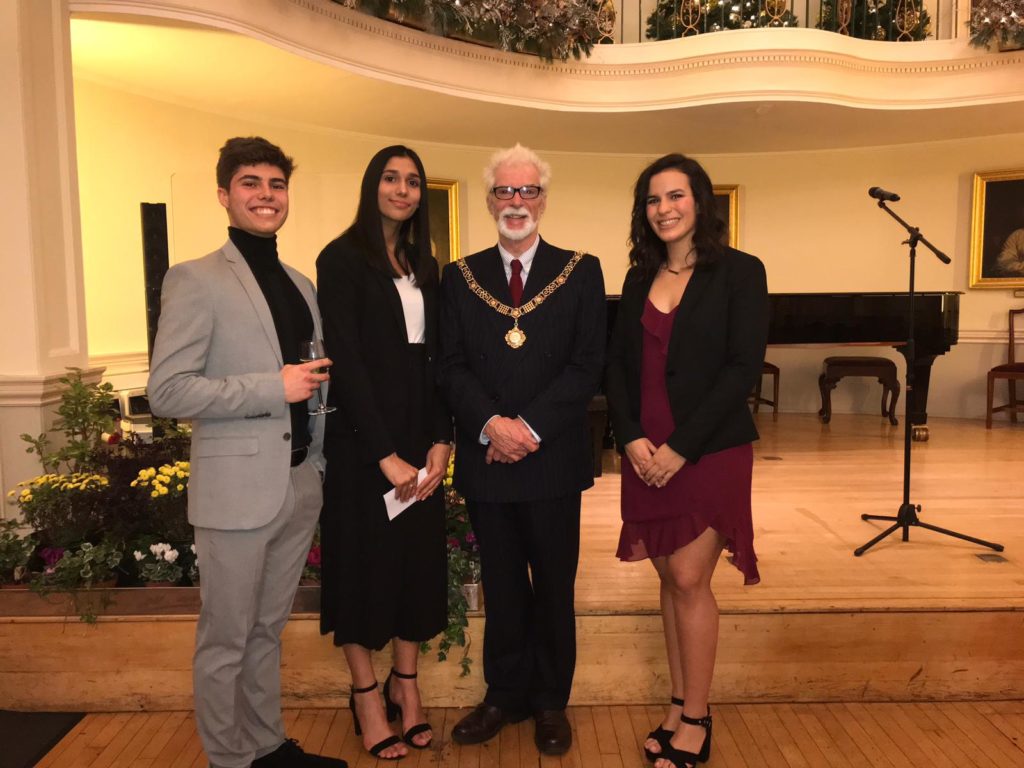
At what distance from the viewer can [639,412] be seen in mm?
2410

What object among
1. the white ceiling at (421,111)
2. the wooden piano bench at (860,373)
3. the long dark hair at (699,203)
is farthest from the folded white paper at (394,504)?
the wooden piano bench at (860,373)

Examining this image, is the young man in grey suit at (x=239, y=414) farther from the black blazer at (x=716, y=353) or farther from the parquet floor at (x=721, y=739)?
the black blazer at (x=716, y=353)

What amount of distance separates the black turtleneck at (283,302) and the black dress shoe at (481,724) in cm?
111

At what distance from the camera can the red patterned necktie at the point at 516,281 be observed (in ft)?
8.05

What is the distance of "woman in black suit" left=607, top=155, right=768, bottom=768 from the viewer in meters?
2.29

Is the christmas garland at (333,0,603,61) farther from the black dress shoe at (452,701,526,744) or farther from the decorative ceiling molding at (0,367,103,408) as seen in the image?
the black dress shoe at (452,701,526,744)

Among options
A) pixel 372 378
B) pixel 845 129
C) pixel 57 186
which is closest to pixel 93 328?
pixel 57 186

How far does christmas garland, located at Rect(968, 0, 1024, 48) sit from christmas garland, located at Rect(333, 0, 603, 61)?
323 cm

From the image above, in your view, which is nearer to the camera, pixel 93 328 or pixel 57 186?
pixel 57 186

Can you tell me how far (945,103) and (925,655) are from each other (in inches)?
230

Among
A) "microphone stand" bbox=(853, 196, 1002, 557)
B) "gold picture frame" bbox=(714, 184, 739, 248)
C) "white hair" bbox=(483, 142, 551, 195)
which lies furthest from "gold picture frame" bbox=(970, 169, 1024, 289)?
"white hair" bbox=(483, 142, 551, 195)

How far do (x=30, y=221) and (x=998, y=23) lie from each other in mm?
7379

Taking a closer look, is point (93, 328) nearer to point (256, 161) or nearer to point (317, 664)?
point (317, 664)

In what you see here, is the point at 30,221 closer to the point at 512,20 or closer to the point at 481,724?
the point at 481,724
